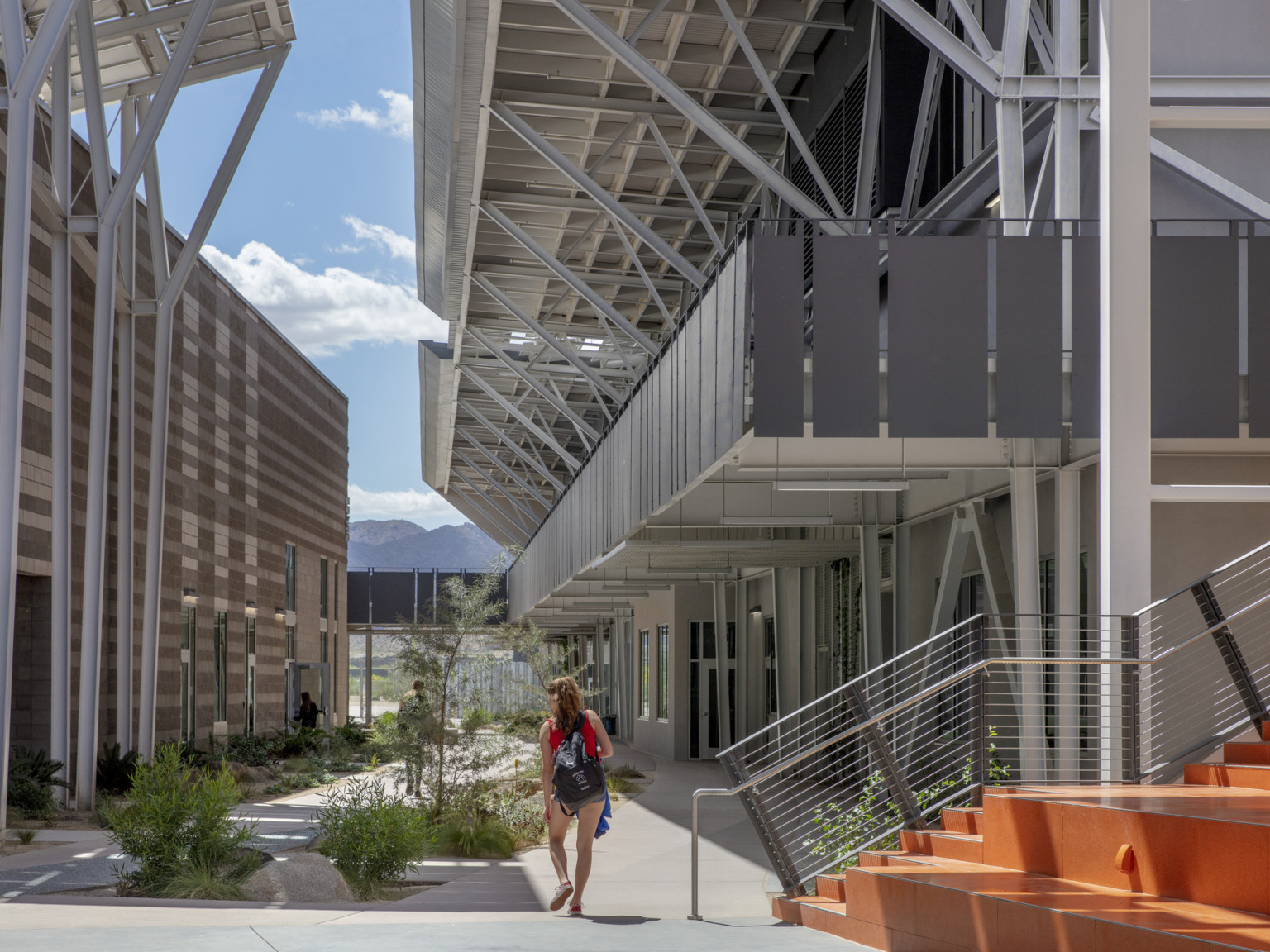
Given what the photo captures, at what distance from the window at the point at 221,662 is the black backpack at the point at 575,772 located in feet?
81.5

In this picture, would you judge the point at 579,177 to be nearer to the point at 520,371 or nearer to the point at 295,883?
the point at 295,883

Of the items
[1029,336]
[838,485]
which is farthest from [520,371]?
[1029,336]

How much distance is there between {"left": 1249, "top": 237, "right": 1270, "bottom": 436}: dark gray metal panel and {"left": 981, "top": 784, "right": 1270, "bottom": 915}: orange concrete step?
4.10 meters

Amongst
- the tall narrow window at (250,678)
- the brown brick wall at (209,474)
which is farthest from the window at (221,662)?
the tall narrow window at (250,678)

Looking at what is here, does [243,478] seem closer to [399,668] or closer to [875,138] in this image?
[399,668]

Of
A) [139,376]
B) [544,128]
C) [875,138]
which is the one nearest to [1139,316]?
[875,138]

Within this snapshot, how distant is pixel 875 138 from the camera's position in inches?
710

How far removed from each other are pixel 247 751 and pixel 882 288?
21499mm

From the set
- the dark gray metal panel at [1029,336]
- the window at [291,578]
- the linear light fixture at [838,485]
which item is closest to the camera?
the dark gray metal panel at [1029,336]

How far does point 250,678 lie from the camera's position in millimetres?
36438

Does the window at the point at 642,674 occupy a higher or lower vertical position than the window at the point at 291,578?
lower

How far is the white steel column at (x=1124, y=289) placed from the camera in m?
8.80

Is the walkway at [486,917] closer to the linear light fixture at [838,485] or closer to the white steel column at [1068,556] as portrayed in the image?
the white steel column at [1068,556]

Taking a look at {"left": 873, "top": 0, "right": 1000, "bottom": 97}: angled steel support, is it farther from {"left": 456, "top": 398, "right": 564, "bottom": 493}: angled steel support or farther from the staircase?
{"left": 456, "top": 398, "right": 564, "bottom": 493}: angled steel support
